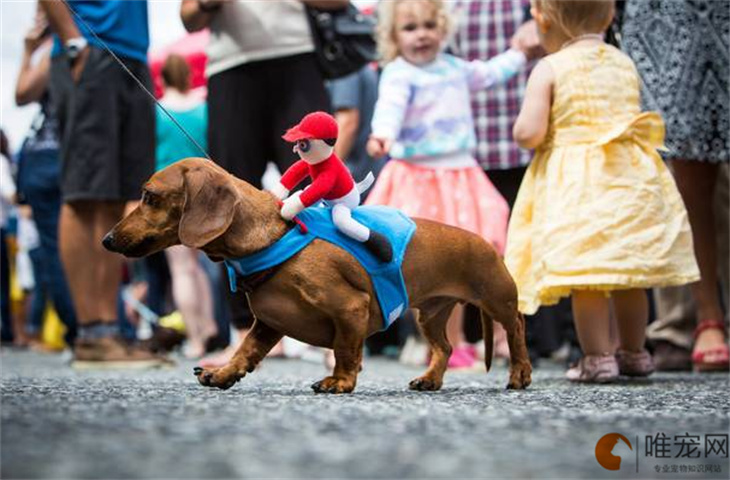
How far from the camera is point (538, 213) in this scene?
3133mm

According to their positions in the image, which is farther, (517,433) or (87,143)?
(87,143)

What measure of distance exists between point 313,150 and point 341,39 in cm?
169

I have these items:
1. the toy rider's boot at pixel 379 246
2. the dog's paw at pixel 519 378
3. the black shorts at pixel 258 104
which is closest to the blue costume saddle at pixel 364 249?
the toy rider's boot at pixel 379 246

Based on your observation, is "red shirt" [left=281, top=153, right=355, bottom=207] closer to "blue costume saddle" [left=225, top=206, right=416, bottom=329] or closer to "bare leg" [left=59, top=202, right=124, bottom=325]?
"blue costume saddle" [left=225, top=206, right=416, bottom=329]

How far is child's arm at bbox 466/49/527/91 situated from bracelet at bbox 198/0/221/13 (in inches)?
40.4

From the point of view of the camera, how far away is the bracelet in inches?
148

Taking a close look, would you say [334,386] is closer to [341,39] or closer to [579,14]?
[579,14]

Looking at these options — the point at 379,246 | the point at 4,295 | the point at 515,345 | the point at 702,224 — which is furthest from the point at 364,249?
the point at 4,295

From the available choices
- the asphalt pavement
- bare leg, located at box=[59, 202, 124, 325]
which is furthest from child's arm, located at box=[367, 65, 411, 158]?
the asphalt pavement

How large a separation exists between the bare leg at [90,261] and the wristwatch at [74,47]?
0.57 metres

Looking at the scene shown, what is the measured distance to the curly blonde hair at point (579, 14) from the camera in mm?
3229

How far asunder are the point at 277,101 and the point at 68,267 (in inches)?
42.0

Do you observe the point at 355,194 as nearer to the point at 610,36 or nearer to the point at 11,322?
the point at 610,36

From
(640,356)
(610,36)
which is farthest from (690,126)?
(640,356)
